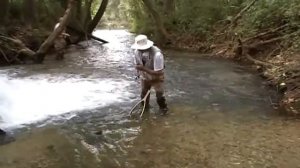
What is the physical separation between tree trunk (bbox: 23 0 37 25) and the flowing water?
721 cm

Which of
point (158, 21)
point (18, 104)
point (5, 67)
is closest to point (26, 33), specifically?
point (5, 67)

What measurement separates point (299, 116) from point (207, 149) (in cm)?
290

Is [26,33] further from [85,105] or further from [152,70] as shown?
[152,70]

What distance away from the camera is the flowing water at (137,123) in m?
7.20

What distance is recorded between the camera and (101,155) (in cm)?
743

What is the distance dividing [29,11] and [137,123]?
15.2m

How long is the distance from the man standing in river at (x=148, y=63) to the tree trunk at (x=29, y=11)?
14217mm

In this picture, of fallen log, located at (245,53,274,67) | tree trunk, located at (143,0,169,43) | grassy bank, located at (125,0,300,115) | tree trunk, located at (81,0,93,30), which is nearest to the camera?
grassy bank, located at (125,0,300,115)

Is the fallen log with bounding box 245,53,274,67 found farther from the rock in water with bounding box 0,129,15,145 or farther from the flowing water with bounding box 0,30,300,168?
the rock in water with bounding box 0,129,15,145

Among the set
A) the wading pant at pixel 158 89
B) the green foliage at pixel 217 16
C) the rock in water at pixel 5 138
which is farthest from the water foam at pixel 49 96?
the green foliage at pixel 217 16

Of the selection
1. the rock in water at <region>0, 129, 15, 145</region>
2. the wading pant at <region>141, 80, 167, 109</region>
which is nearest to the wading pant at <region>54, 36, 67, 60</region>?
the wading pant at <region>141, 80, 167, 109</region>

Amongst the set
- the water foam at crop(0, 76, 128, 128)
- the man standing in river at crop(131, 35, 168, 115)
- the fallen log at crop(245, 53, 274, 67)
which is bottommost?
the water foam at crop(0, 76, 128, 128)

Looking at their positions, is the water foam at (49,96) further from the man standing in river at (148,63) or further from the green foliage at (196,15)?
the green foliage at (196,15)

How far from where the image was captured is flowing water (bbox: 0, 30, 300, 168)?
23.6ft
